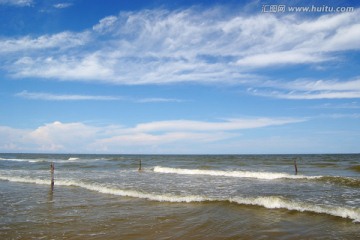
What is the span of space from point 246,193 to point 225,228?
28.8ft

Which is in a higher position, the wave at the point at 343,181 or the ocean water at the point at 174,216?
the wave at the point at 343,181

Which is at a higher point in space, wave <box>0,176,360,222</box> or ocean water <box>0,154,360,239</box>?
wave <box>0,176,360,222</box>

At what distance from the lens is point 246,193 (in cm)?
1931

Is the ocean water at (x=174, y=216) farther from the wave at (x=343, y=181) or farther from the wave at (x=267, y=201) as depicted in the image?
the wave at (x=343, y=181)

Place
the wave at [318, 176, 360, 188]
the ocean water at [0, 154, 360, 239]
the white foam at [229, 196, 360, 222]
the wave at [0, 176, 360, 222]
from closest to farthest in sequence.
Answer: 1. the ocean water at [0, 154, 360, 239]
2. the white foam at [229, 196, 360, 222]
3. the wave at [0, 176, 360, 222]
4. the wave at [318, 176, 360, 188]

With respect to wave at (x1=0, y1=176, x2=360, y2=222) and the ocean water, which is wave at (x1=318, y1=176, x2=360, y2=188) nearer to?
the ocean water

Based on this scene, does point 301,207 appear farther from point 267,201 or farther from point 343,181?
point 343,181

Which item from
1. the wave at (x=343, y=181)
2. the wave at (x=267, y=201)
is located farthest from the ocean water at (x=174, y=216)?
the wave at (x=343, y=181)

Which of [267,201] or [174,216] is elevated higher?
[267,201]

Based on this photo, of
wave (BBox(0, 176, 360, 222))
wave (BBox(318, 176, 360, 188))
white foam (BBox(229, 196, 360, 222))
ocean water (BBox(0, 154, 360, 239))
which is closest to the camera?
ocean water (BBox(0, 154, 360, 239))

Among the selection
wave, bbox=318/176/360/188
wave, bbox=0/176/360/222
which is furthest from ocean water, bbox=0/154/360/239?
wave, bbox=318/176/360/188

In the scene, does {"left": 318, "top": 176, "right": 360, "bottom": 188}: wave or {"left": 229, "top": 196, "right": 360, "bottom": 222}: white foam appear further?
{"left": 318, "top": 176, "right": 360, "bottom": 188}: wave

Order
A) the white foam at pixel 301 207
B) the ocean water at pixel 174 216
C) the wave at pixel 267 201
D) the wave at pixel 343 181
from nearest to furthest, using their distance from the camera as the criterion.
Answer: the ocean water at pixel 174 216 < the white foam at pixel 301 207 < the wave at pixel 267 201 < the wave at pixel 343 181

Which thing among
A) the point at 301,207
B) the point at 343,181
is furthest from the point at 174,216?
the point at 343,181
